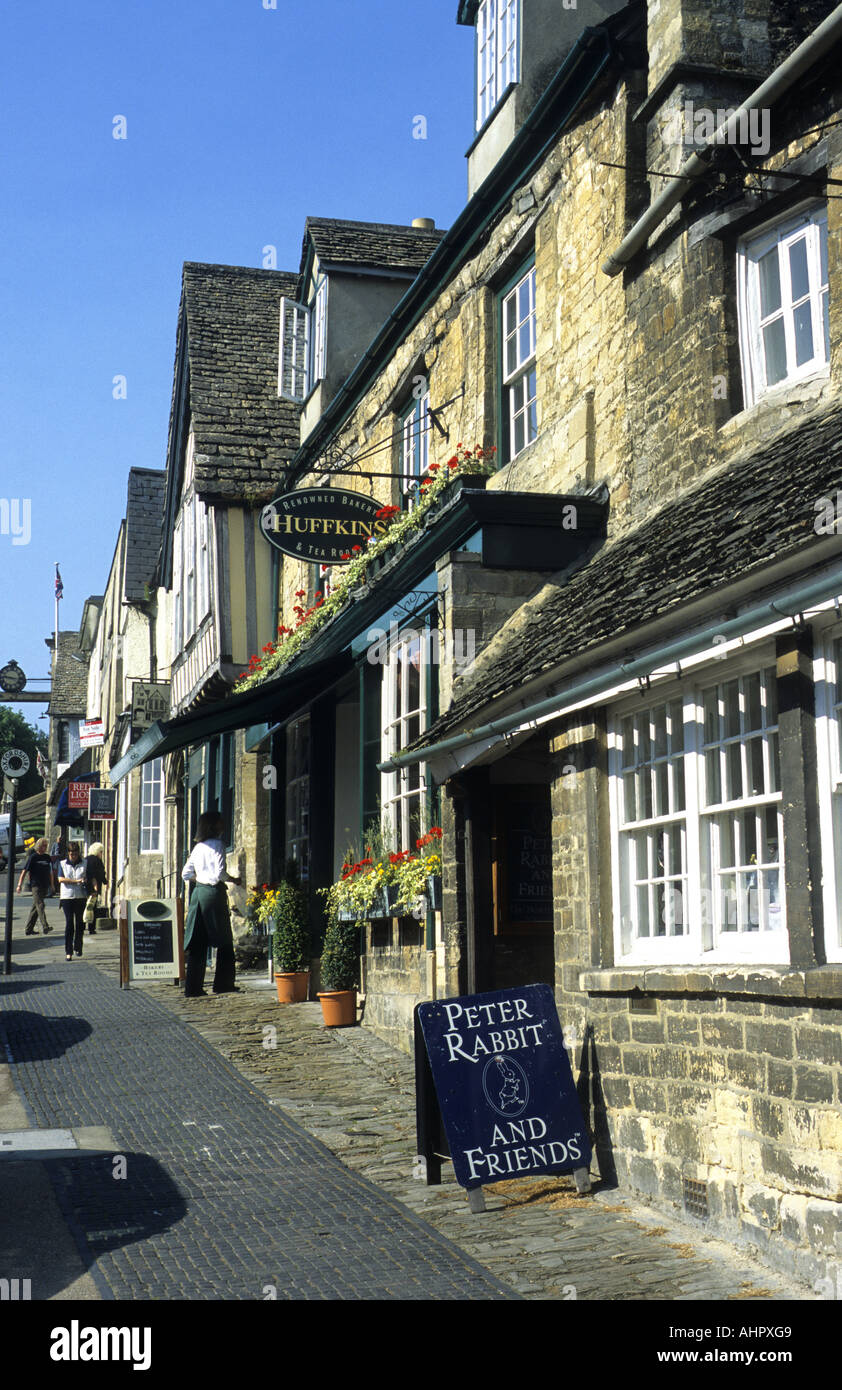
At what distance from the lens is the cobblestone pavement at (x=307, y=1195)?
5617mm

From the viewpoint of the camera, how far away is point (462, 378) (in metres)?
11.8

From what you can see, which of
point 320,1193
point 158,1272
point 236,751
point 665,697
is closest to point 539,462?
point 665,697

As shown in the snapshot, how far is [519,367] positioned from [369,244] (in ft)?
22.7

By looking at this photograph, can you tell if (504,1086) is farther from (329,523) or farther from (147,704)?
(147,704)

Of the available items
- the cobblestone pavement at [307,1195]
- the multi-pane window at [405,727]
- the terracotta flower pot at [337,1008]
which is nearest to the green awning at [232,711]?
the multi-pane window at [405,727]

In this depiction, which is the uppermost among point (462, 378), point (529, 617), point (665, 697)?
point (462, 378)

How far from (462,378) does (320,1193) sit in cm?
706

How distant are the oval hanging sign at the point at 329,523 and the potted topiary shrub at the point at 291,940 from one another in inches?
131

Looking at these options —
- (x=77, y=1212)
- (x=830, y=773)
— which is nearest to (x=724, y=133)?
(x=830, y=773)

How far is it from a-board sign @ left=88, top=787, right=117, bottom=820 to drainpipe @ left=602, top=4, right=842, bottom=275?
22.9 m

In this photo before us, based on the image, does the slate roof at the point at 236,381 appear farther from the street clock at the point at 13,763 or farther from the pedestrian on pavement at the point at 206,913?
the pedestrian on pavement at the point at 206,913

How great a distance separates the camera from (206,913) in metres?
13.7
